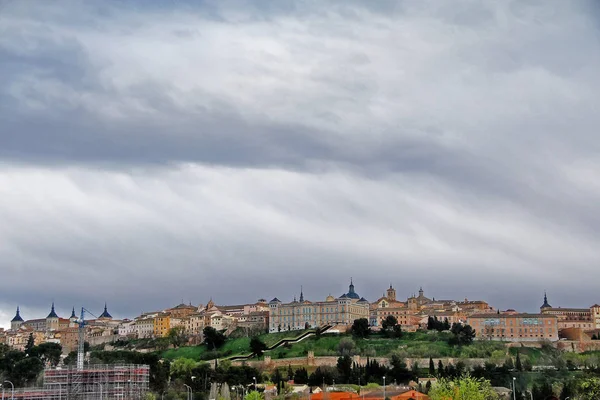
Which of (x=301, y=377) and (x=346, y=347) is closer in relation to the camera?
(x=301, y=377)

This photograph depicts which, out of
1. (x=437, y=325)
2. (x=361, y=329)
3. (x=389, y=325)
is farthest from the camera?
(x=389, y=325)

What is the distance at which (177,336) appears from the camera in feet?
494

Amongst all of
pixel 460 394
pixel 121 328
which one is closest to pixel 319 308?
→ pixel 121 328

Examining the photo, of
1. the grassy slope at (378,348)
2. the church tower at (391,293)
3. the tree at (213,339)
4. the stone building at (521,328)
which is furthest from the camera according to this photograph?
the church tower at (391,293)

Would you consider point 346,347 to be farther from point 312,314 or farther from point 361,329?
point 312,314

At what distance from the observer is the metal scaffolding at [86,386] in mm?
73000

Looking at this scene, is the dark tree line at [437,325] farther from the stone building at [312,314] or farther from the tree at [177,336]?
the tree at [177,336]

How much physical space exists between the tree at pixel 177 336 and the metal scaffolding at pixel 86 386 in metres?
72.0

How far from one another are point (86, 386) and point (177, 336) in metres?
77.3

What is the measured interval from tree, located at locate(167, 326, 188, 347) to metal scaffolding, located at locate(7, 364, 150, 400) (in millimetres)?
72040

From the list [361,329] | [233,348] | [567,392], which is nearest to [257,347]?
[233,348]

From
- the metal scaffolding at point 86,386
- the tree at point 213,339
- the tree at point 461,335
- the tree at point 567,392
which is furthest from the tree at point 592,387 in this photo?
the tree at point 213,339

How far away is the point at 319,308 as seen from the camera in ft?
500

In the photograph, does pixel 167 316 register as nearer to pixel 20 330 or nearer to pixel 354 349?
pixel 20 330
